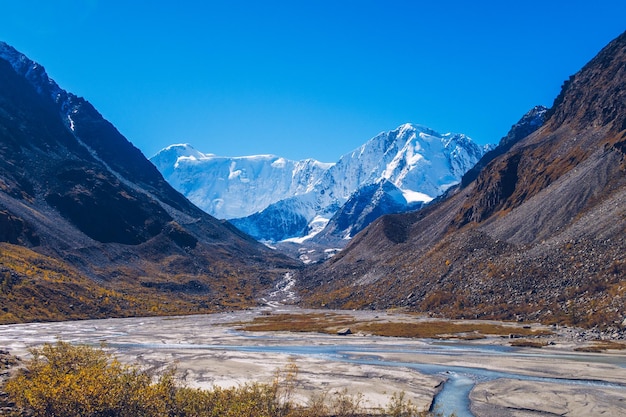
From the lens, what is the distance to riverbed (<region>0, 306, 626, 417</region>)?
144 feet

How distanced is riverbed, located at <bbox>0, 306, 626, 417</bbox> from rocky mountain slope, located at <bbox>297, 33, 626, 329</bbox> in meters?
19.9

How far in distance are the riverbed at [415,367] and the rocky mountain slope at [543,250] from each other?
1993cm

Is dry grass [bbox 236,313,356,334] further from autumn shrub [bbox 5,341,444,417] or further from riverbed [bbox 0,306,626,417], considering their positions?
autumn shrub [bbox 5,341,444,417]

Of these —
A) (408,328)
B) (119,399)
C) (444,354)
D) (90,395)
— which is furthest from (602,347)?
(90,395)

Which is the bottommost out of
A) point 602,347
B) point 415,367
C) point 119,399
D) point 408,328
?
point 415,367

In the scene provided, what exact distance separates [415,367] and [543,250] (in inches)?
2741

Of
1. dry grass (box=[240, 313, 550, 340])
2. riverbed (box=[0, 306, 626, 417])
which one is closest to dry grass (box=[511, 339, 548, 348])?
riverbed (box=[0, 306, 626, 417])

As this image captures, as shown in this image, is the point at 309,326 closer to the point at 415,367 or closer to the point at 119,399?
the point at 415,367

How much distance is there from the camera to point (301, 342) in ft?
308

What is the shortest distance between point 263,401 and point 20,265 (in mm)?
158666

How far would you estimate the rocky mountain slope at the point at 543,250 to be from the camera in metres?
94.7

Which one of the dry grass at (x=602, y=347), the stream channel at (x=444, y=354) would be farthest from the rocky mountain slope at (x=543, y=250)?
the stream channel at (x=444, y=354)

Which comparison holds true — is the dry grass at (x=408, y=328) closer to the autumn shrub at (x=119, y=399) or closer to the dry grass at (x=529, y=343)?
the dry grass at (x=529, y=343)

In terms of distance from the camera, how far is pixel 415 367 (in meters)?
61.3
